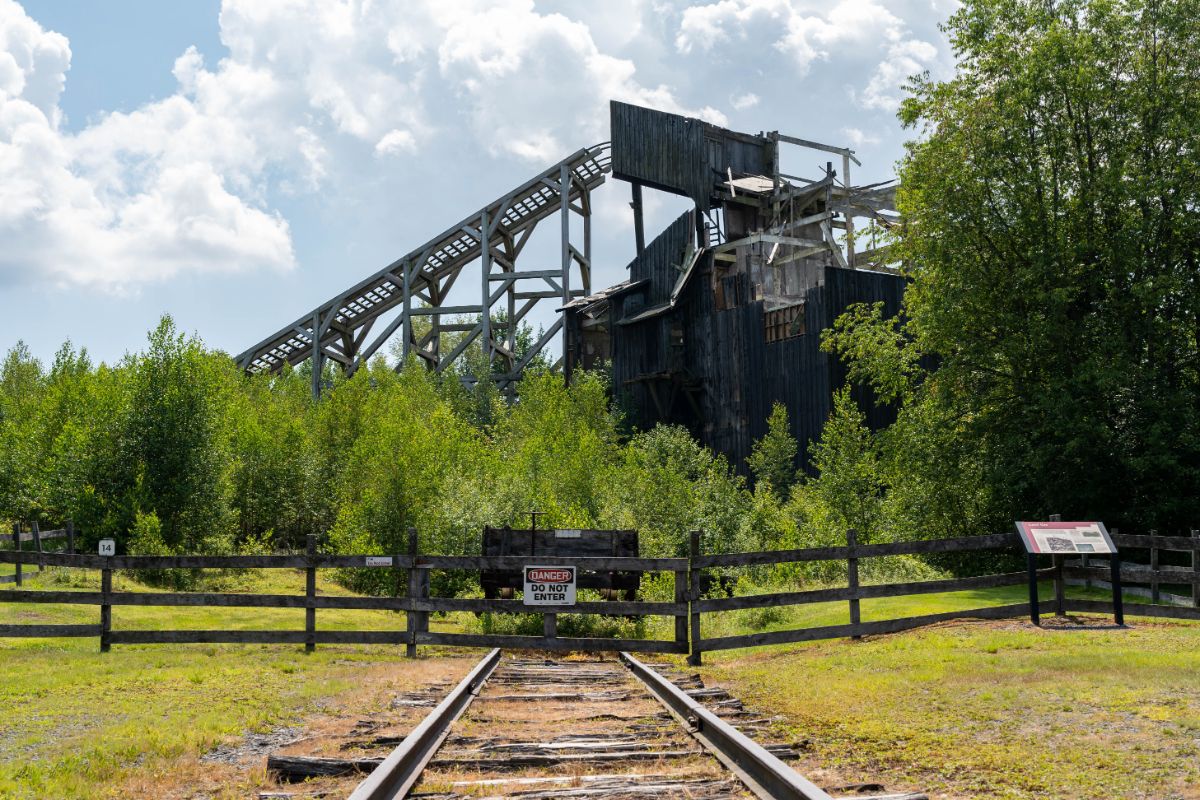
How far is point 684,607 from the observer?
14.3m

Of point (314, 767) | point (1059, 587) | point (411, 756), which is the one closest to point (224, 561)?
point (314, 767)

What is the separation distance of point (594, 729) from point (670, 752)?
1245 millimetres

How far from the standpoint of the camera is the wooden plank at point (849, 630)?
14.2 metres

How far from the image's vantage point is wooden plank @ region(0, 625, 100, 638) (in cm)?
1446

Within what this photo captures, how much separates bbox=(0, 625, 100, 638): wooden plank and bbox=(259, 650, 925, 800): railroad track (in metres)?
6.91

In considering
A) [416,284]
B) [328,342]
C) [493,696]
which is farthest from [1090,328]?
[328,342]

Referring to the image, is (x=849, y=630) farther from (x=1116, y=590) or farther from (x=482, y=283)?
(x=482, y=283)

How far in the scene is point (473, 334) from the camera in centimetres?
6081

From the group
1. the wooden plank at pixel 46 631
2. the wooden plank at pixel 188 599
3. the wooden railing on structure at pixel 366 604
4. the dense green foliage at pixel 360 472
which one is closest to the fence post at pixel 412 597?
the wooden railing on structure at pixel 366 604

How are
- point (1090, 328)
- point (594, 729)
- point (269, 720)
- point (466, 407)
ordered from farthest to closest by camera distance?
point (466, 407) → point (1090, 328) → point (269, 720) → point (594, 729)

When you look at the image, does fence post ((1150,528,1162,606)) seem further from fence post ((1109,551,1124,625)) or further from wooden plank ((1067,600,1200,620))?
fence post ((1109,551,1124,625))

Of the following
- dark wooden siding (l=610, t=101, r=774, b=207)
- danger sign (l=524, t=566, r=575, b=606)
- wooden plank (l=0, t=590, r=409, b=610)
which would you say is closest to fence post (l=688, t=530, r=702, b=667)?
danger sign (l=524, t=566, r=575, b=606)

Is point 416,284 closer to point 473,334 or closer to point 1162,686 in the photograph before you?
point 473,334

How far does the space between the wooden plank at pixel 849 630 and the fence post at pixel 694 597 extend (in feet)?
0.40
